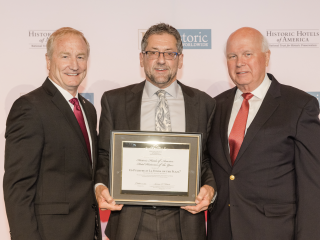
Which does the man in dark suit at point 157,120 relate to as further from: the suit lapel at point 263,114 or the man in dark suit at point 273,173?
the suit lapel at point 263,114

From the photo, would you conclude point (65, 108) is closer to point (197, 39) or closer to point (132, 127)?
point (132, 127)

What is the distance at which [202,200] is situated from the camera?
90.5 inches

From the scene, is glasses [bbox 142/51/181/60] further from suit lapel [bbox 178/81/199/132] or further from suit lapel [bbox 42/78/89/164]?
suit lapel [bbox 42/78/89/164]

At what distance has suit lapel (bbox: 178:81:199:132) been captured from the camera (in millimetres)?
2490

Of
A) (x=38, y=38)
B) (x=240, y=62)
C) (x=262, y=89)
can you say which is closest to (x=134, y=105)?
(x=240, y=62)

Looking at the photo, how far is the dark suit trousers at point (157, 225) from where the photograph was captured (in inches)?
93.4

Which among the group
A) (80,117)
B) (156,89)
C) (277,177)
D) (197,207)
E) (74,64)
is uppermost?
(74,64)

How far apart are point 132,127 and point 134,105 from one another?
188 mm

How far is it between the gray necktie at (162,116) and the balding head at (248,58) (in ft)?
2.17

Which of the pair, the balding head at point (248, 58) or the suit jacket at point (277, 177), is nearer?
the suit jacket at point (277, 177)

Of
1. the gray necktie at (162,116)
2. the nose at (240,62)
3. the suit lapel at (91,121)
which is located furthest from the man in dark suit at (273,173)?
the suit lapel at (91,121)

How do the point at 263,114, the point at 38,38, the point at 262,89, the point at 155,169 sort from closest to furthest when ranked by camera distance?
1. the point at 155,169
2. the point at 263,114
3. the point at 262,89
4. the point at 38,38

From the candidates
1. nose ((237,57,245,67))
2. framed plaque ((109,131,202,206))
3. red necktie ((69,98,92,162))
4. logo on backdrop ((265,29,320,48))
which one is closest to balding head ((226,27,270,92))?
nose ((237,57,245,67))

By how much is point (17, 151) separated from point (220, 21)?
269 cm
